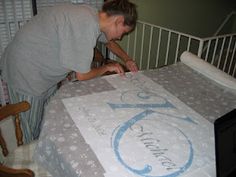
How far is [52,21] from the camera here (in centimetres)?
130

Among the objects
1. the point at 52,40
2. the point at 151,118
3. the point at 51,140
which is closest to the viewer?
the point at 51,140

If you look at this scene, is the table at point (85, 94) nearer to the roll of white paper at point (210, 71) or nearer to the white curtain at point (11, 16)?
the roll of white paper at point (210, 71)

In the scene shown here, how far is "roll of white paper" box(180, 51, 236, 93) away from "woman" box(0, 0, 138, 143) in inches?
14.7

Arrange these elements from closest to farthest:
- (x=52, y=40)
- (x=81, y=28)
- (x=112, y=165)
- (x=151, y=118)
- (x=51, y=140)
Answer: (x=112, y=165) < (x=51, y=140) < (x=151, y=118) < (x=81, y=28) < (x=52, y=40)

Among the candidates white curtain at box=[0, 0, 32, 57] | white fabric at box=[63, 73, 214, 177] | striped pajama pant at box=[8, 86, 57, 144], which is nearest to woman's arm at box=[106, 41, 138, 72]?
white fabric at box=[63, 73, 214, 177]

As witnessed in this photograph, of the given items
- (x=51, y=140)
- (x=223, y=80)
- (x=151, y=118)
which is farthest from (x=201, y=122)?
(x=51, y=140)

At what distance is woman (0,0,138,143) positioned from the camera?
1.22m

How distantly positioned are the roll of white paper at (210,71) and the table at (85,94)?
3 cm

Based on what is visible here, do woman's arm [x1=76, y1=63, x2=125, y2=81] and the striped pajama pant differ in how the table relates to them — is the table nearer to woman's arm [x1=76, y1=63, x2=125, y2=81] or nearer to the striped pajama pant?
woman's arm [x1=76, y1=63, x2=125, y2=81]

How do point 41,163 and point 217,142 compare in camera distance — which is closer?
point 217,142

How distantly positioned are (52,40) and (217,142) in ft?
3.18

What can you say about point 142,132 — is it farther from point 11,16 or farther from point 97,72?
point 11,16

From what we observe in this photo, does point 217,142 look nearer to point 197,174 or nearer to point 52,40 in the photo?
point 197,174

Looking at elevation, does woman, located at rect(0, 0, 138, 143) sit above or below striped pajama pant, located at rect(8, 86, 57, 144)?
above
